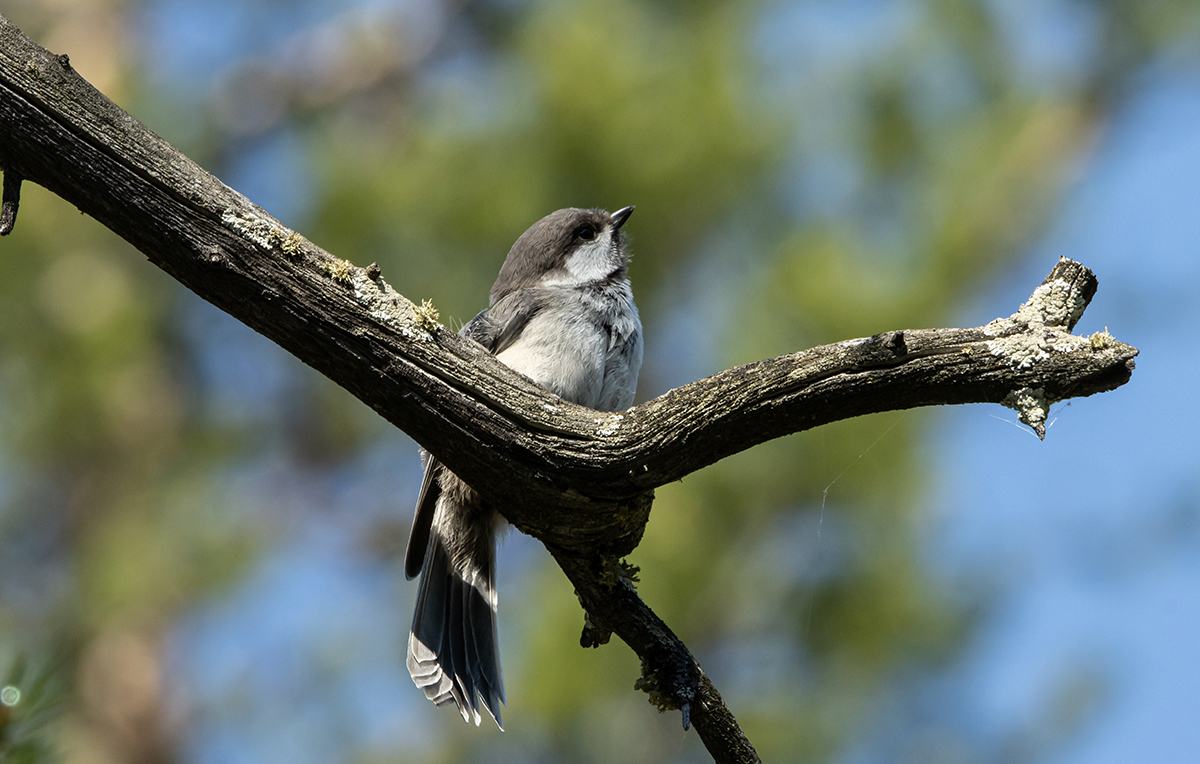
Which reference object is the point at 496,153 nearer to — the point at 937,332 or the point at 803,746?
the point at 803,746

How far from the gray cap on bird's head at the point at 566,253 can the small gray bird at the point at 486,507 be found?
0.33m

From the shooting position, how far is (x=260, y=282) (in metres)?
A: 2.24

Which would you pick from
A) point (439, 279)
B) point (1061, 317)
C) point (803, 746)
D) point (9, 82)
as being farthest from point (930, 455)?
point (9, 82)

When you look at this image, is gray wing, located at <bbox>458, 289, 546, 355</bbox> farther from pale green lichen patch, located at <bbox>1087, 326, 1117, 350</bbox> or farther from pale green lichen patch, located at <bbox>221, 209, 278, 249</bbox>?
pale green lichen patch, located at <bbox>1087, 326, 1117, 350</bbox>

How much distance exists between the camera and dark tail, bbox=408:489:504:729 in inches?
134

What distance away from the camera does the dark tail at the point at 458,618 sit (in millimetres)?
3412

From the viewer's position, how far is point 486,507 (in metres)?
3.54

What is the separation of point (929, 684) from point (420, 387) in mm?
5033

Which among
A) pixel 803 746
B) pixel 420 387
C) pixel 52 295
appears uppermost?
pixel 52 295

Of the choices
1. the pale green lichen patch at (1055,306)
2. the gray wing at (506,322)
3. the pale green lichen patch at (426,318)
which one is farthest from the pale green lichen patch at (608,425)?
the gray wing at (506,322)

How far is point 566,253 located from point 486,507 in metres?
1.30

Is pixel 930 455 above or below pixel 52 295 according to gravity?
below

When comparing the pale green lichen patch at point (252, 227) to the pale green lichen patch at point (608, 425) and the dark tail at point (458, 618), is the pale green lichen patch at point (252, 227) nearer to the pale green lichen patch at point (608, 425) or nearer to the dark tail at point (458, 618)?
the pale green lichen patch at point (608, 425)

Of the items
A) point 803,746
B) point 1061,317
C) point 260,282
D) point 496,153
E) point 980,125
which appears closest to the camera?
point 1061,317
